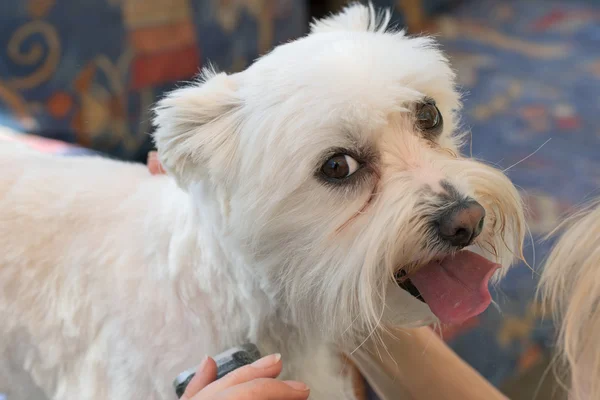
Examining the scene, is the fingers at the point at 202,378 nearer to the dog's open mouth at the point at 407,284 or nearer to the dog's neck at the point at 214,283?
the dog's neck at the point at 214,283

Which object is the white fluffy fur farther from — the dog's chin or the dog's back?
the dog's back

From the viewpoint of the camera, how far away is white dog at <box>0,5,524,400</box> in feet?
2.19

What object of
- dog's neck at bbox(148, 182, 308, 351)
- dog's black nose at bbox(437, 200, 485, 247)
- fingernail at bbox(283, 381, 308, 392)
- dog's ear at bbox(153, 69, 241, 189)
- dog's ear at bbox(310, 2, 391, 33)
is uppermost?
dog's ear at bbox(310, 2, 391, 33)

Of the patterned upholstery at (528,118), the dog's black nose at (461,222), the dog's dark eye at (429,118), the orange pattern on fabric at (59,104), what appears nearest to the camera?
the dog's black nose at (461,222)

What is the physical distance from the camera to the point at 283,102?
0.68 meters

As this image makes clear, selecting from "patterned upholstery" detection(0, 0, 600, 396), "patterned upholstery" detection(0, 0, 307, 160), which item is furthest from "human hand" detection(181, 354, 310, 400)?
"patterned upholstery" detection(0, 0, 307, 160)

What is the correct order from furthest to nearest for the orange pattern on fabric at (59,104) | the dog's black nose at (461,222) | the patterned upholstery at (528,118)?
the orange pattern on fabric at (59,104)
the patterned upholstery at (528,118)
the dog's black nose at (461,222)

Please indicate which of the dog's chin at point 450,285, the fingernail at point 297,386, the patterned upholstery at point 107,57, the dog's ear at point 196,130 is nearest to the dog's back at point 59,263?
the dog's ear at point 196,130

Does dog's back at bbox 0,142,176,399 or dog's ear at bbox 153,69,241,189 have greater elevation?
dog's ear at bbox 153,69,241,189

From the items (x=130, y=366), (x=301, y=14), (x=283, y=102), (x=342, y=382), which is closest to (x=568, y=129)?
(x=301, y=14)

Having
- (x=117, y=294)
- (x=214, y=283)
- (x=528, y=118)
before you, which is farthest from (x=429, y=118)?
(x=528, y=118)

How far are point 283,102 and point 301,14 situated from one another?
1220mm

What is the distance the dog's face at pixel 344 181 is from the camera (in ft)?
2.15

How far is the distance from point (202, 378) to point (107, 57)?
99cm
